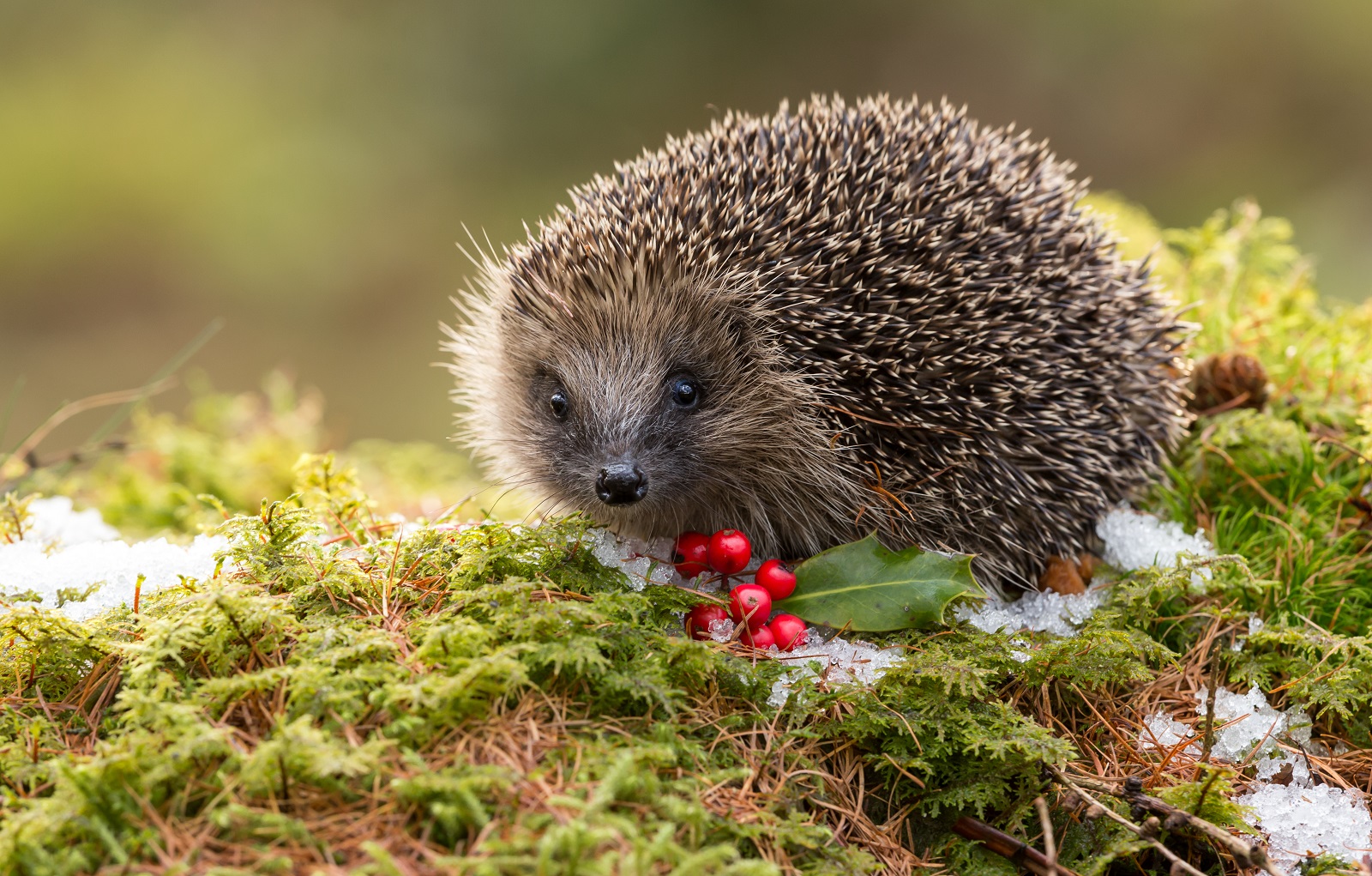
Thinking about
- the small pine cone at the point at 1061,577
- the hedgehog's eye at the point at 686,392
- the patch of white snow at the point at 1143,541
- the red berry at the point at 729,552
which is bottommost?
the red berry at the point at 729,552

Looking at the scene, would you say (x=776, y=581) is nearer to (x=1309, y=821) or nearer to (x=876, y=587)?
(x=876, y=587)

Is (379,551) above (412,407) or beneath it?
beneath

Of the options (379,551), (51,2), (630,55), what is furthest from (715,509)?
(51,2)

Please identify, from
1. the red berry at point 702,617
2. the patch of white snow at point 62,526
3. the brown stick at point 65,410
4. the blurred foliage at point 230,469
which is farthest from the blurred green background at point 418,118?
the red berry at point 702,617

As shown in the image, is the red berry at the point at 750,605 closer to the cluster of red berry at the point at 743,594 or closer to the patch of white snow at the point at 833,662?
the cluster of red berry at the point at 743,594

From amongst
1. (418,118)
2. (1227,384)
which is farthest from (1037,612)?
(418,118)

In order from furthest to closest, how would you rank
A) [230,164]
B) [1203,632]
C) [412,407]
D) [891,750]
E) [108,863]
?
[230,164] < [412,407] < [1203,632] < [891,750] < [108,863]

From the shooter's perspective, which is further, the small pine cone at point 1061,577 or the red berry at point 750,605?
the small pine cone at point 1061,577

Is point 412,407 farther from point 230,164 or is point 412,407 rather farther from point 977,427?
point 977,427
